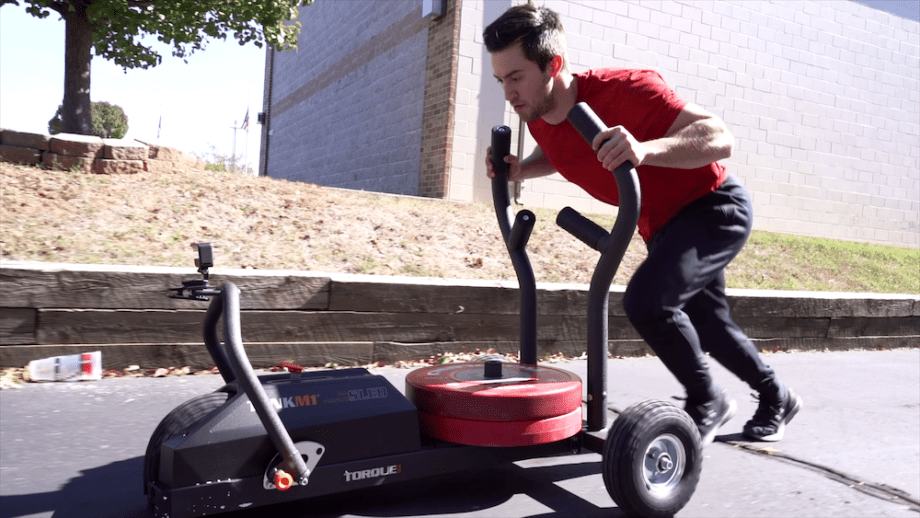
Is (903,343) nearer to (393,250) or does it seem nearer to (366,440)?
(393,250)

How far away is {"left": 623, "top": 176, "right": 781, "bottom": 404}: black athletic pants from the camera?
2.60m

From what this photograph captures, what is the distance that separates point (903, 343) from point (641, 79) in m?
5.67

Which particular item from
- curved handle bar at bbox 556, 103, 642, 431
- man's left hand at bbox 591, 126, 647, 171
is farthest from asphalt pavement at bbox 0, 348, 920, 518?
man's left hand at bbox 591, 126, 647, 171

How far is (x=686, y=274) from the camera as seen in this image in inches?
105

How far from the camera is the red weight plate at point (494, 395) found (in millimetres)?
2262

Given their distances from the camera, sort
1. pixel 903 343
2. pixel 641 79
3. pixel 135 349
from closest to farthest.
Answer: pixel 641 79 < pixel 135 349 < pixel 903 343

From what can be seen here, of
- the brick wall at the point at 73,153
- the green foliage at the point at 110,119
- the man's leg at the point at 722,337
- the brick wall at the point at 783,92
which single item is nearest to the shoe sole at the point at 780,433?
the man's leg at the point at 722,337

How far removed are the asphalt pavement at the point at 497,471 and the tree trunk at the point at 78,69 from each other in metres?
5.75

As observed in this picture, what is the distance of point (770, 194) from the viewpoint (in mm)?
11914

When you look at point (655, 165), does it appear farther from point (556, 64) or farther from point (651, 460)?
point (651, 460)

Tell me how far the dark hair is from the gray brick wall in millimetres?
8021

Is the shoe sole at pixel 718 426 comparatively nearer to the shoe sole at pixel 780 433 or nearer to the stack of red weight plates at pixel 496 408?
the shoe sole at pixel 780 433

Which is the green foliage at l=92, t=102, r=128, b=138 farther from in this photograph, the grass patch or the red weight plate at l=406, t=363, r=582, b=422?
the red weight plate at l=406, t=363, r=582, b=422

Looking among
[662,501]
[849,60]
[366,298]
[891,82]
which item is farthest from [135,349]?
[891,82]
